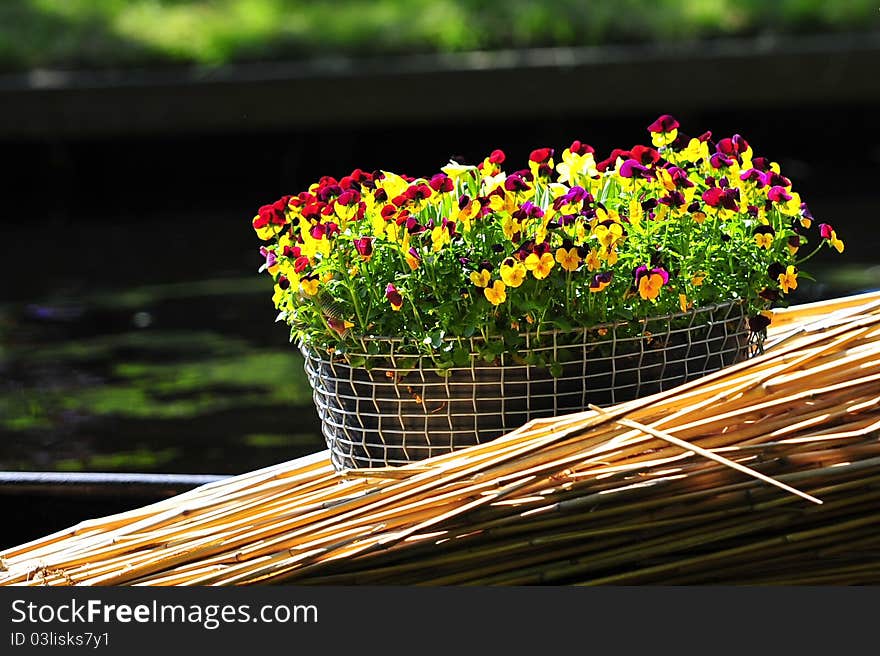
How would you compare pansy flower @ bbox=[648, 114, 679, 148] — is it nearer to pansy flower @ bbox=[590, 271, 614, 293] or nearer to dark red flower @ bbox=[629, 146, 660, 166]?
dark red flower @ bbox=[629, 146, 660, 166]

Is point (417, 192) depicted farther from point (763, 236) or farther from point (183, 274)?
point (183, 274)

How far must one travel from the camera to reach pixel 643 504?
1120 millimetres

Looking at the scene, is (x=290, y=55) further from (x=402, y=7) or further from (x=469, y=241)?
(x=469, y=241)

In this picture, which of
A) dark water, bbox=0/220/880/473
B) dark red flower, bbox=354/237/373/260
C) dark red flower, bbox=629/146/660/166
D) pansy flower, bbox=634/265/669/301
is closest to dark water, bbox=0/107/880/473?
dark water, bbox=0/220/880/473

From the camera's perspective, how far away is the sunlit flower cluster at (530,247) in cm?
120

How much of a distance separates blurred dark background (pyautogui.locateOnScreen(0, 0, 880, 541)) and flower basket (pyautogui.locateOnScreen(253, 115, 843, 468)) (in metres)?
3.65

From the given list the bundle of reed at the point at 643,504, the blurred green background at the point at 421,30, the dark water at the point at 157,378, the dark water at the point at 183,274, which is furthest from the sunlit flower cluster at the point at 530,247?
the blurred green background at the point at 421,30

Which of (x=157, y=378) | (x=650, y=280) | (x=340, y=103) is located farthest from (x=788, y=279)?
(x=340, y=103)

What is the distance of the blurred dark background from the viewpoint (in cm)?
625

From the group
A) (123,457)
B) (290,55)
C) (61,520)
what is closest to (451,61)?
(290,55)

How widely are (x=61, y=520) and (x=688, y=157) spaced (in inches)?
33.0

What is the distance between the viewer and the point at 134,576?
3.92ft

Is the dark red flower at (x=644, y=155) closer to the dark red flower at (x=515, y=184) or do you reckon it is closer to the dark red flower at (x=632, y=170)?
the dark red flower at (x=632, y=170)

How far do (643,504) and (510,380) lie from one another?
0.17 metres
